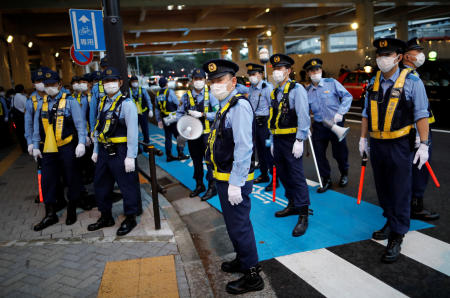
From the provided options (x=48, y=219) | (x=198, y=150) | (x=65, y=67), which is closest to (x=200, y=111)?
(x=198, y=150)

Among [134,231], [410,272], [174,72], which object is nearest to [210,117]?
[134,231]

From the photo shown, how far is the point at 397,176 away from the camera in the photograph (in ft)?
12.6

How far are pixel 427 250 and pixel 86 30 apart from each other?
6258 mm

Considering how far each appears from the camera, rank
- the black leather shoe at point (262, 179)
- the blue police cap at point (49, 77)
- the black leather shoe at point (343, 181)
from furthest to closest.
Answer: the black leather shoe at point (262, 179) → the black leather shoe at point (343, 181) → the blue police cap at point (49, 77)

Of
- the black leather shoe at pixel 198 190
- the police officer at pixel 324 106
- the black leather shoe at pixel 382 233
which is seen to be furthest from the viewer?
the black leather shoe at pixel 198 190

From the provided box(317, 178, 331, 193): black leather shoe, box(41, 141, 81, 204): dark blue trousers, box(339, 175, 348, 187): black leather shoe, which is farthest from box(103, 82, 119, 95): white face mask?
box(339, 175, 348, 187): black leather shoe

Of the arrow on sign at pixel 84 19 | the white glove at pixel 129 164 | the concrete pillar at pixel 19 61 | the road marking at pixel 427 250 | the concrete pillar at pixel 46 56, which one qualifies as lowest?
the road marking at pixel 427 250

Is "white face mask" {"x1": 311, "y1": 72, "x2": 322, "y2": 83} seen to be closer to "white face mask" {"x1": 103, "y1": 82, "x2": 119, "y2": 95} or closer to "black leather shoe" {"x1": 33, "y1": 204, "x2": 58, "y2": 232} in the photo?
"white face mask" {"x1": 103, "y1": 82, "x2": 119, "y2": 95}

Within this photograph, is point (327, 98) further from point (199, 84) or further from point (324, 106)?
point (199, 84)

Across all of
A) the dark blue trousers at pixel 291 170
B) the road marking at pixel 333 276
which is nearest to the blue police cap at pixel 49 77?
the dark blue trousers at pixel 291 170

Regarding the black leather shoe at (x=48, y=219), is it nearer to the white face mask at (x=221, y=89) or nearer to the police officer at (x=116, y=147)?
the police officer at (x=116, y=147)

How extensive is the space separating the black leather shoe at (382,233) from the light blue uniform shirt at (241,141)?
2087 millimetres

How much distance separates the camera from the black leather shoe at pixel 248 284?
341cm

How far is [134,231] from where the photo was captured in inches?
190
